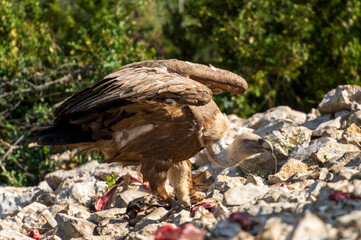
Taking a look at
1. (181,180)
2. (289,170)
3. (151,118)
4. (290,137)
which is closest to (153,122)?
(151,118)

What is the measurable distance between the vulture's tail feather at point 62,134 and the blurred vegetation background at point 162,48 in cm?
347

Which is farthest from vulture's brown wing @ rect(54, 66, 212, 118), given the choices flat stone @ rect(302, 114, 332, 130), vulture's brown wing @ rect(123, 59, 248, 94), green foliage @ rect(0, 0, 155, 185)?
green foliage @ rect(0, 0, 155, 185)

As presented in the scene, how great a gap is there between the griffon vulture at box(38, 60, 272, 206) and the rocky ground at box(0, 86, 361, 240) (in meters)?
0.36

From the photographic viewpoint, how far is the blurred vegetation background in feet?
30.9

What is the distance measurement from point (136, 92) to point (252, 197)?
142 cm

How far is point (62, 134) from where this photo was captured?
5.63 m

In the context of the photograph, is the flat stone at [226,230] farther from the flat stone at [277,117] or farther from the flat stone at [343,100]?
the flat stone at [277,117]

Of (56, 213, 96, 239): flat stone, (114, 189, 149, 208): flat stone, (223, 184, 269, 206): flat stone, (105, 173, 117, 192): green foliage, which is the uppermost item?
(223, 184, 269, 206): flat stone

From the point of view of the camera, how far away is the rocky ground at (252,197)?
3.43 m

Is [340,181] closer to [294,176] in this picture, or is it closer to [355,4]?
[294,176]

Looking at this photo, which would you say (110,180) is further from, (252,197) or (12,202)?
(252,197)

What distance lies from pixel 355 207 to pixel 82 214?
132 inches

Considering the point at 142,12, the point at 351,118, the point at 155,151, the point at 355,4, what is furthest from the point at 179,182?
the point at 142,12

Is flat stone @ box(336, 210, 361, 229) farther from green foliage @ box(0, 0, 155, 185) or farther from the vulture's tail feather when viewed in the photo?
green foliage @ box(0, 0, 155, 185)
